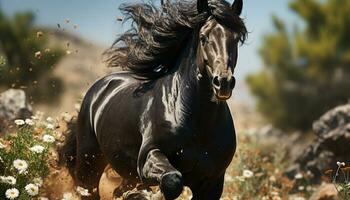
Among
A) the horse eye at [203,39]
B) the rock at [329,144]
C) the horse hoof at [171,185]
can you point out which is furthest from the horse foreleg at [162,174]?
the rock at [329,144]

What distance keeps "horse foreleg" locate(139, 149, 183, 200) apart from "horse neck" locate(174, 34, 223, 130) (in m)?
0.36

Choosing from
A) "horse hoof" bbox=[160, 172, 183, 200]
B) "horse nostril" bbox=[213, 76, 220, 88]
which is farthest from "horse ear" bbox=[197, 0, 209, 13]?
"horse hoof" bbox=[160, 172, 183, 200]

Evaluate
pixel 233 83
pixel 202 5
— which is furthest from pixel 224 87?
pixel 202 5

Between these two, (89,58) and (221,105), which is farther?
(89,58)

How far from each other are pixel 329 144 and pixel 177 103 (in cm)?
493

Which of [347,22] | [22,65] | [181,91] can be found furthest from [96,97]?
[347,22]

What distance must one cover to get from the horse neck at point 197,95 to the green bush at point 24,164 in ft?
4.93

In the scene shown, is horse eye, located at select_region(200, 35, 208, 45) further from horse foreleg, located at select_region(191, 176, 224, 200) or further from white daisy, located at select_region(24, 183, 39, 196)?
white daisy, located at select_region(24, 183, 39, 196)

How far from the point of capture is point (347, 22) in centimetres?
2442

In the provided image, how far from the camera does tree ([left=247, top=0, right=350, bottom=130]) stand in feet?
79.6

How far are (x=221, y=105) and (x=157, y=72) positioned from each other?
831mm

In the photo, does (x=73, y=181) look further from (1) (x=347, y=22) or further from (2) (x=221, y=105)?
(1) (x=347, y=22)

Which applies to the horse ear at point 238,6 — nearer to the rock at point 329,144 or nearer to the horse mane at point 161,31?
the horse mane at point 161,31

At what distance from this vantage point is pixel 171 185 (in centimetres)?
440
